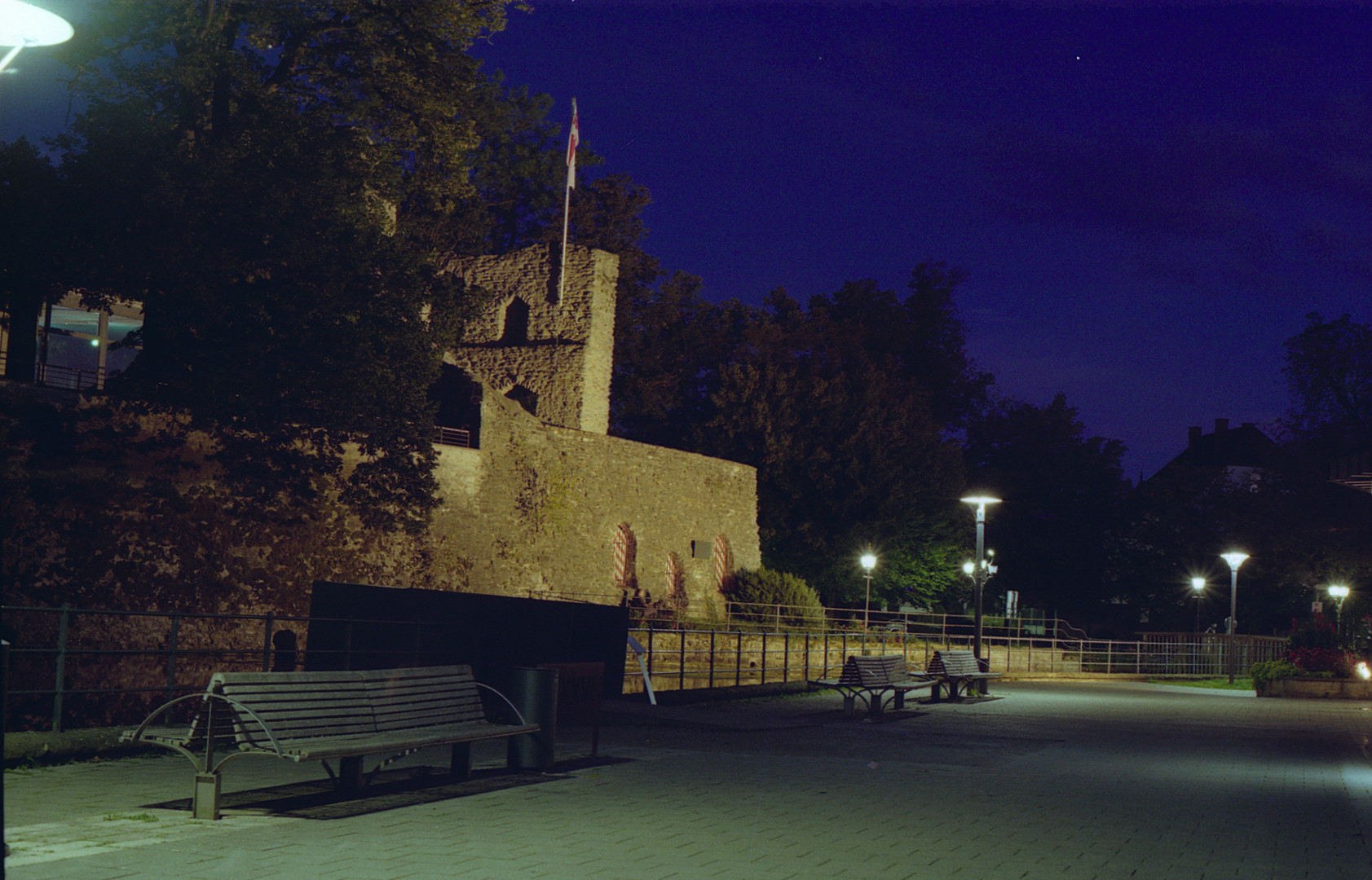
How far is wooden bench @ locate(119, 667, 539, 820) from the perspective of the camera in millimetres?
7168

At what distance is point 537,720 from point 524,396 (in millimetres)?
31912

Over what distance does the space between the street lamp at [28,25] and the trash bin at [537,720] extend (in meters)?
5.79

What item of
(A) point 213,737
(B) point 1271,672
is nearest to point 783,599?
(B) point 1271,672

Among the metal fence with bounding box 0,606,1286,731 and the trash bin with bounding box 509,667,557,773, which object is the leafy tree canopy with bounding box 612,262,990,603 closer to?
the metal fence with bounding box 0,606,1286,731

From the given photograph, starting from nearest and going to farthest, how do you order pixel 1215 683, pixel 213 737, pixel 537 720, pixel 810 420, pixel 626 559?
1. pixel 213 737
2. pixel 537 720
3. pixel 1215 683
4. pixel 626 559
5. pixel 810 420

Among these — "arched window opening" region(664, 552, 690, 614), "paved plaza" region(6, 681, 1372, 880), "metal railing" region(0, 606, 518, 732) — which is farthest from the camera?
"arched window opening" region(664, 552, 690, 614)

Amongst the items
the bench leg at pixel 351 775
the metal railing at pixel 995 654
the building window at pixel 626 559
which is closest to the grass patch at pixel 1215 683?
the metal railing at pixel 995 654

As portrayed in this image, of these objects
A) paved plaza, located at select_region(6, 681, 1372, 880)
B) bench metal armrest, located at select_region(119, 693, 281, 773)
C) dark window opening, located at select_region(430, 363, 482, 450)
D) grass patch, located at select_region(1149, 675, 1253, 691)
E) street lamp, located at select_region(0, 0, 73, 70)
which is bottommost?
grass patch, located at select_region(1149, 675, 1253, 691)

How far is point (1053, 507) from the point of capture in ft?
203

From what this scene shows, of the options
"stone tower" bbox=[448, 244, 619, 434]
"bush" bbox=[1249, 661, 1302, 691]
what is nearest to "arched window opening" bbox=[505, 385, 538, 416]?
"stone tower" bbox=[448, 244, 619, 434]

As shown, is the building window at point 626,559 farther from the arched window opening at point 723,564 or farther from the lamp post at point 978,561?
the lamp post at point 978,561

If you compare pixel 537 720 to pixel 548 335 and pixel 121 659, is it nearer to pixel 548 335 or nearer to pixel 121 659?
pixel 121 659

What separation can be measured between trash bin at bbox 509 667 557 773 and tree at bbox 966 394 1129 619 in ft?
174

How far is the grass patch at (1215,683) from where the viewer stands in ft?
97.5
